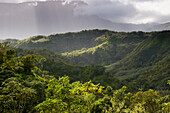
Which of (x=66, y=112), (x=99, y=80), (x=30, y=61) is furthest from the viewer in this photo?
(x=99, y=80)

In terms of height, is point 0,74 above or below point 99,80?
above

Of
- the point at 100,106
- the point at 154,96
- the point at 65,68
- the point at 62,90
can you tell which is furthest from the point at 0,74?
the point at 65,68

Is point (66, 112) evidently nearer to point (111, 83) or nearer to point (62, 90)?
point (62, 90)

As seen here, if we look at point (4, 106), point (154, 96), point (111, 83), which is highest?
point (4, 106)

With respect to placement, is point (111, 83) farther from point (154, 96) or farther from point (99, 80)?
point (154, 96)

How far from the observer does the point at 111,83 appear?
A: 133 metres

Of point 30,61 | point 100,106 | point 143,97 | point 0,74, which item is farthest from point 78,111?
point 143,97

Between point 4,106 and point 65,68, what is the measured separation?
119 metres

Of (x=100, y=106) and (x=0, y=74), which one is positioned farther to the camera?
(x=0, y=74)

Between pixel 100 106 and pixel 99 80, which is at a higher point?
pixel 100 106

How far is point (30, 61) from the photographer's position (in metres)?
23.5

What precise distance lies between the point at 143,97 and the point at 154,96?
9.42 ft

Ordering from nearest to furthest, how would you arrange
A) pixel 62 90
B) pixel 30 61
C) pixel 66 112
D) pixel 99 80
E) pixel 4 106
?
pixel 4 106 < pixel 62 90 < pixel 66 112 < pixel 30 61 < pixel 99 80

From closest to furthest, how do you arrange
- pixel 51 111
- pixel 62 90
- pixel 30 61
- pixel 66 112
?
pixel 51 111 < pixel 62 90 < pixel 66 112 < pixel 30 61
